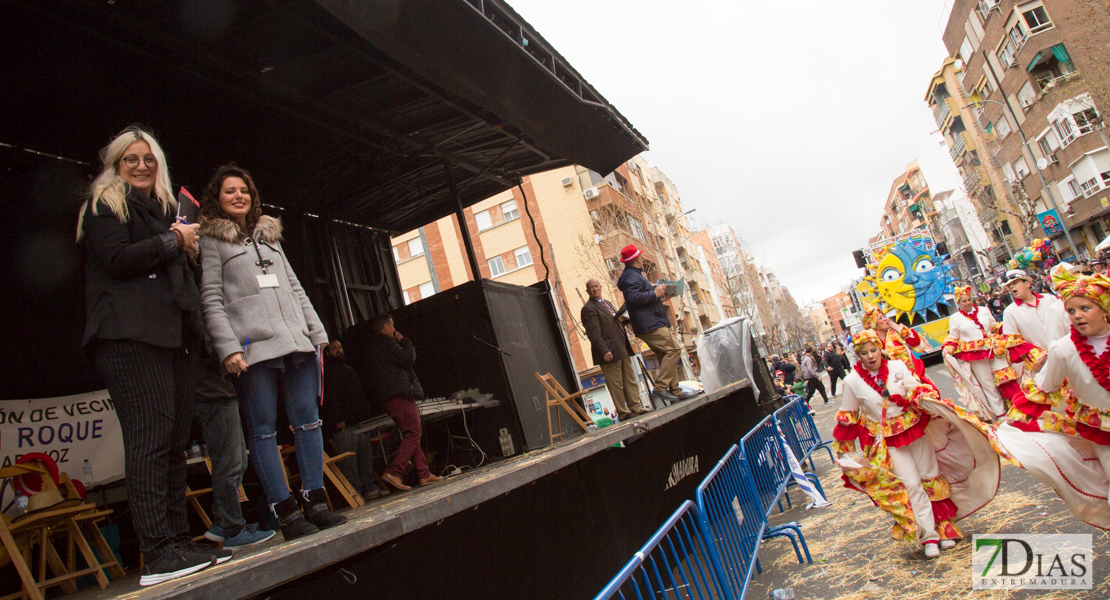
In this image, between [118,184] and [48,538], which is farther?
[48,538]

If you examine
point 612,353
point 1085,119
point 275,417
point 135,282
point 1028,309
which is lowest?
point 1028,309

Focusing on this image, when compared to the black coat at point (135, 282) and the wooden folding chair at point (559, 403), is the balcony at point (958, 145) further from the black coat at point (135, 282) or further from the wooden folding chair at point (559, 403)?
the black coat at point (135, 282)

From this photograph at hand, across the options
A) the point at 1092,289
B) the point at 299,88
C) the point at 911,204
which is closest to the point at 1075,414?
the point at 1092,289

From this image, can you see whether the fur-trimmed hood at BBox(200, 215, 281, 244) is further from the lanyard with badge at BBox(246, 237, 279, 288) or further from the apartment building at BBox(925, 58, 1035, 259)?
the apartment building at BBox(925, 58, 1035, 259)

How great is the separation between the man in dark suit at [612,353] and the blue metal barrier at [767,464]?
56.9 inches

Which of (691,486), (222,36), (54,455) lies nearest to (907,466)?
(691,486)

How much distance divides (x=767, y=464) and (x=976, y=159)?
59814 millimetres

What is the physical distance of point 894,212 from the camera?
111688 mm

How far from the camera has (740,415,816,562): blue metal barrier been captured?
677 centimetres

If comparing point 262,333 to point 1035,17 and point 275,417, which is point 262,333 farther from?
point 1035,17

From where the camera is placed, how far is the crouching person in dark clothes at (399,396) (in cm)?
613

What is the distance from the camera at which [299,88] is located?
18.5 ft

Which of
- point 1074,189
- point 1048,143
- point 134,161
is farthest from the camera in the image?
point 1048,143

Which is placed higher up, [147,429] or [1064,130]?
[1064,130]
